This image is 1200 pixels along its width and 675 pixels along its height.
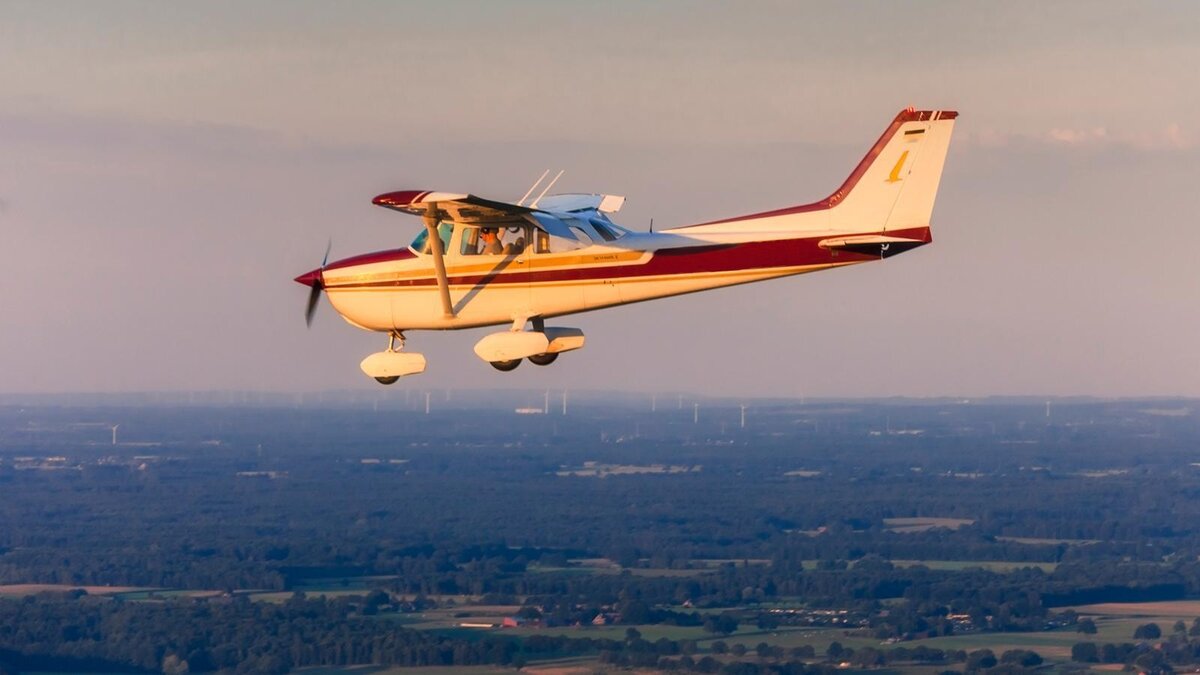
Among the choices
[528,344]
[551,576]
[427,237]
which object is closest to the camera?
[528,344]

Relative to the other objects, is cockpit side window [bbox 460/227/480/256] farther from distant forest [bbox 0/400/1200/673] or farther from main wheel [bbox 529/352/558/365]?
distant forest [bbox 0/400/1200/673]

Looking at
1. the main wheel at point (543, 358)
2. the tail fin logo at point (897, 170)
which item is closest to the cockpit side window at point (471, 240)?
the main wheel at point (543, 358)

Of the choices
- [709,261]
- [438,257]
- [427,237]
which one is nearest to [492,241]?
[438,257]

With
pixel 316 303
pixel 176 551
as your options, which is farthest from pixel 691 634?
pixel 316 303

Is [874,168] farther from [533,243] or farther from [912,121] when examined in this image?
[533,243]

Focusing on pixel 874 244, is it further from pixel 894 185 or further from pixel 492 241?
pixel 492 241

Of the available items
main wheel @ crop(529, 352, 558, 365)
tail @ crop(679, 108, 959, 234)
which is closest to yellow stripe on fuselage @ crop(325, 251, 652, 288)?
main wheel @ crop(529, 352, 558, 365)
